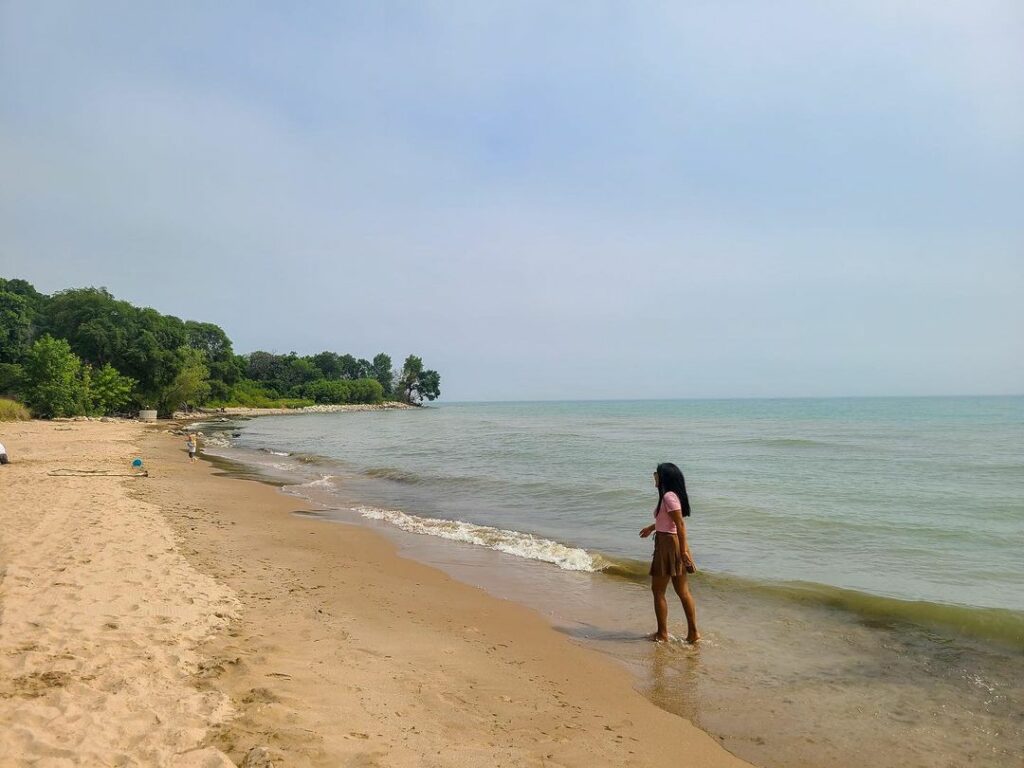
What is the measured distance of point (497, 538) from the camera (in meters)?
12.0

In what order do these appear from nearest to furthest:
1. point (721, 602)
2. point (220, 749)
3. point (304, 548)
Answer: point (220, 749)
point (721, 602)
point (304, 548)

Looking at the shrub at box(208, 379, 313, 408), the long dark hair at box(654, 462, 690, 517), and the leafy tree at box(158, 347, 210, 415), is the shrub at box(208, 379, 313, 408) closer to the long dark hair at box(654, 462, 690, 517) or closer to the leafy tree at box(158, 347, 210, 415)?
the leafy tree at box(158, 347, 210, 415)

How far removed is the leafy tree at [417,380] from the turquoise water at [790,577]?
414 ft

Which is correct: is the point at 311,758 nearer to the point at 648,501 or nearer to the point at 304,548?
the point at 304,548

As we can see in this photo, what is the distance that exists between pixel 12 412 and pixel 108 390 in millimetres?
14223

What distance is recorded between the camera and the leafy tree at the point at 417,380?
149 m

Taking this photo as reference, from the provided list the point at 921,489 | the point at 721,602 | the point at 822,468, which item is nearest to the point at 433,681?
Answer: the point at 721,602

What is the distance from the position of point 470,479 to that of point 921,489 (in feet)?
45.6

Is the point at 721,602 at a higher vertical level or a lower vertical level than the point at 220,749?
lower

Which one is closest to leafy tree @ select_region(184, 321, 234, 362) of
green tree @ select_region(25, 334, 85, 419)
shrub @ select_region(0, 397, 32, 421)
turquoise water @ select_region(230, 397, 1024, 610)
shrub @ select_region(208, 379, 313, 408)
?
shrub @ select_region(208, 379, 313, 408)

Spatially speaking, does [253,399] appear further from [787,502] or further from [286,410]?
[787,502]

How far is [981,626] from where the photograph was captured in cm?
730

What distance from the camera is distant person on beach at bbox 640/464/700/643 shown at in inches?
258

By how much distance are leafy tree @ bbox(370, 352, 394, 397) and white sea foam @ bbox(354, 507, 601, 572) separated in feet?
450
